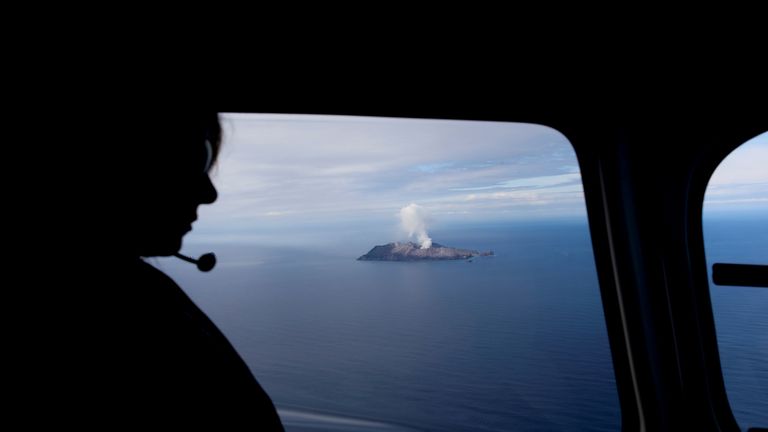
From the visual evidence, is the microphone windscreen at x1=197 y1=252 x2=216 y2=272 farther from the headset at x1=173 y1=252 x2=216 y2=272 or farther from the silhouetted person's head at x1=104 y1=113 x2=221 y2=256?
the silhouetted person's head at x1=104 y1=113 x2=221 y2=256

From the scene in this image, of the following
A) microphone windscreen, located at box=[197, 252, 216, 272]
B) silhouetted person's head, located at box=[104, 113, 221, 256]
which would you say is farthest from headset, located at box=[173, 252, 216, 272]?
silhouetted person's head, located at box=[104, 113, 221, 256]

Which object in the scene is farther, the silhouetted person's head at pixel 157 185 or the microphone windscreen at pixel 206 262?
the microphone windscreen at pixel 206 262

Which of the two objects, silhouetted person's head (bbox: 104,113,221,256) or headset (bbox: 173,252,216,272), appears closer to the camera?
silhouetted person's head (bbox: 104,113,221,256)

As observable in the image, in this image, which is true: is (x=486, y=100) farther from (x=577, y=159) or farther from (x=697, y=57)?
(x=697, y=57)

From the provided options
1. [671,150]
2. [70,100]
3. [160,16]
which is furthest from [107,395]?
[671,150]

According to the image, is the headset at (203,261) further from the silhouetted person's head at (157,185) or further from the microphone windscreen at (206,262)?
the silhouetted person's head at (157,185)

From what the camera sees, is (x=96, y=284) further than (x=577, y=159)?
No

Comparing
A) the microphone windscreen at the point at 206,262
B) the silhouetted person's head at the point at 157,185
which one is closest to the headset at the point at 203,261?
the microphone windscreen at the point at 206,262

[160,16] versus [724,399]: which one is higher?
[160,16]

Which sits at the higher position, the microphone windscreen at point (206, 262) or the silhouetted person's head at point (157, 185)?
the silhouetted person's head at point (157, 185)
